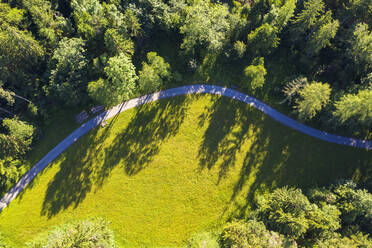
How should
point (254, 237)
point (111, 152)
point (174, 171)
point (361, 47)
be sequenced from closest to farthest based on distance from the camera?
point (254, 237), point (361, 47), point (174, 171), point (111, 152)

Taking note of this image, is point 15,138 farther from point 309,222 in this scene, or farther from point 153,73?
point 309,222

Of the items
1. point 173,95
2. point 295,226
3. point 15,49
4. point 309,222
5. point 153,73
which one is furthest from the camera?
point 173,95

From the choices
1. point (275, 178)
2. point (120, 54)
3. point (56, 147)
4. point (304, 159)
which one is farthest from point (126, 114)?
point (304, 159)

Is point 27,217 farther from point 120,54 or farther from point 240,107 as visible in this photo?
point 240,107

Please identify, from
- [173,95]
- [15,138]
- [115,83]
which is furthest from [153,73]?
[15,138]

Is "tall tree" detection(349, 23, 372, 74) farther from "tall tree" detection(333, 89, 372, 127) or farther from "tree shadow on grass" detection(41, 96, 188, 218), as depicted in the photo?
"tree shadow on grass" detection(41, 96, 188, 218)
